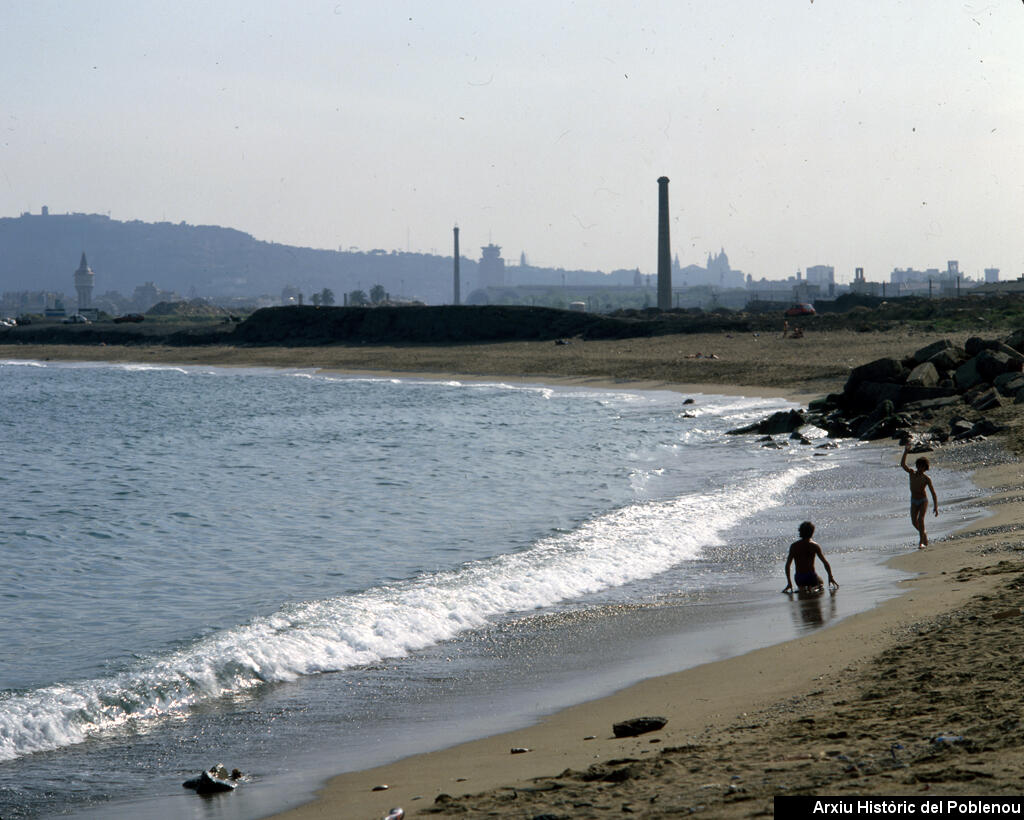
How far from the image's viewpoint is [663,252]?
92.4m

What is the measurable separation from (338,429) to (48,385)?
3227cm

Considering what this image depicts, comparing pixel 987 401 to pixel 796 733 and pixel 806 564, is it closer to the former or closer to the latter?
pixel 806 564

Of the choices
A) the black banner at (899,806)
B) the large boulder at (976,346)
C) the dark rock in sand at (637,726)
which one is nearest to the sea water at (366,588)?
the dark rock in sand at (637,726)

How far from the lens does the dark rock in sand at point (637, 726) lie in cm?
616

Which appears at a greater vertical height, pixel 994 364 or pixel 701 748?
pixel 994 364

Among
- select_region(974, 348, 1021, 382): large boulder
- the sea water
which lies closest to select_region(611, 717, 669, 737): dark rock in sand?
the sea water

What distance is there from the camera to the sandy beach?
15.2 ft

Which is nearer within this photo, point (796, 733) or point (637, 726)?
point (796, 733)

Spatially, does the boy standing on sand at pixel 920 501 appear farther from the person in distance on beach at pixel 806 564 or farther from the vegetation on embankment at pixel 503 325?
the vegetation on embankment at pixel 503 325

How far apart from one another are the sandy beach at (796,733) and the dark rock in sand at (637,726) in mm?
79

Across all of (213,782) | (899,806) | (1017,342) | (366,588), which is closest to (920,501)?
(366,588)

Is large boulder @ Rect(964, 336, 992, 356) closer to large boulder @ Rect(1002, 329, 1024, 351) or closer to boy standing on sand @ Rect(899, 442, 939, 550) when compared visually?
large boulder @ Rect(1002, 329, 1024, 351)

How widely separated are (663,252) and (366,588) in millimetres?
83463

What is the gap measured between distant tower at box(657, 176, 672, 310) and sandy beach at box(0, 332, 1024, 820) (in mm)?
81090
